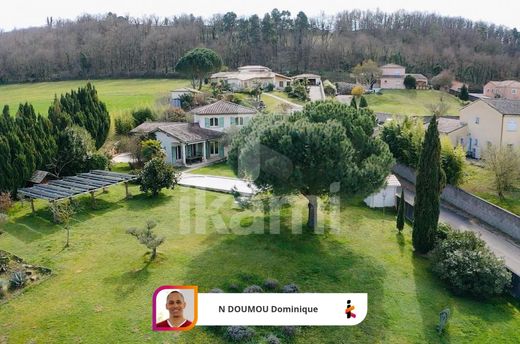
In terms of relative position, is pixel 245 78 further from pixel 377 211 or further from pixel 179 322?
pixel 179 322

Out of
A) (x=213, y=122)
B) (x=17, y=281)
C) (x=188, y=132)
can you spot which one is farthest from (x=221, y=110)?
(x=17, y=281)

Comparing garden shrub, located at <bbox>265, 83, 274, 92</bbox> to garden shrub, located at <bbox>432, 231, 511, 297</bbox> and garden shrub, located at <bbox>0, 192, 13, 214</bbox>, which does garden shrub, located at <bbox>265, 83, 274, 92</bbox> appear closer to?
garden shrub, located at <bbox>0, 192, 13, 214</bbox>

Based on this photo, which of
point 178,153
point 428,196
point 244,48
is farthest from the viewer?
point 244,48

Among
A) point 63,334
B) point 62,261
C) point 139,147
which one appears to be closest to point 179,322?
point 63,334

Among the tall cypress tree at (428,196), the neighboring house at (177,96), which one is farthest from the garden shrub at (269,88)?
the tall cypress tree at (428,196)

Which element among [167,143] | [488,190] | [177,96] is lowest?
[488,190]

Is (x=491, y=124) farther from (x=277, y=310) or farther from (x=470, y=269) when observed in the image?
(x=277, y=310)

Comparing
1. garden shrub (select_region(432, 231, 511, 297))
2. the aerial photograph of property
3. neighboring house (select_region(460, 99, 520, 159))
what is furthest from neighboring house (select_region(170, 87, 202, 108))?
garden shrub (select_region(432, 231, 511, 297))

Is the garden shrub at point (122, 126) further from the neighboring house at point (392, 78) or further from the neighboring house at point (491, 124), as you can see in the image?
the neighboring house at point (392, 78)
